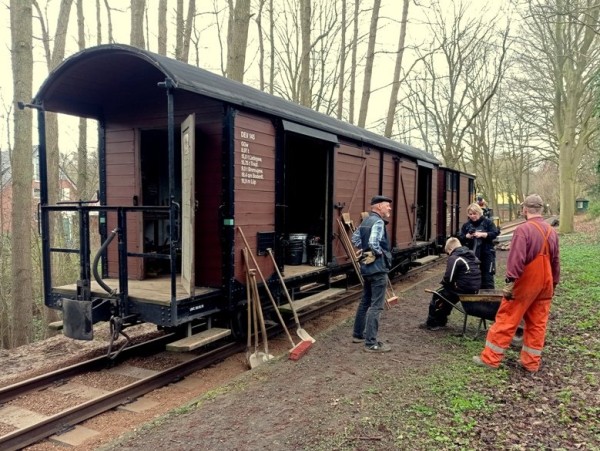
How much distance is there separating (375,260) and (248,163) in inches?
77.9

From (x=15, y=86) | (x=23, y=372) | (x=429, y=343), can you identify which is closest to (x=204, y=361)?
(x=23, y=372)

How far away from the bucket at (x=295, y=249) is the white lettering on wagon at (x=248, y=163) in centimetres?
230

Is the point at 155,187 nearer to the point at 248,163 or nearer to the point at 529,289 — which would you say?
the point at 248,163

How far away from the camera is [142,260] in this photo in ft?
21.2

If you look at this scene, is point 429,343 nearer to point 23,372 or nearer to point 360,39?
point 23,372

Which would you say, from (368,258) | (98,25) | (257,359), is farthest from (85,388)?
(98,25)

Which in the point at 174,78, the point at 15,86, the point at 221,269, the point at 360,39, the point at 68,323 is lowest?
the point at 68,323

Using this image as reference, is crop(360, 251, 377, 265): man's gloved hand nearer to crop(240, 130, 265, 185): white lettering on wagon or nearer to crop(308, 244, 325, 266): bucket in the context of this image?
crop(240, 130, 265, 185): white lettering on wagon

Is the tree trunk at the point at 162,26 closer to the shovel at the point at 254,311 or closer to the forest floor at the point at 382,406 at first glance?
the shovel at the point at 254,311

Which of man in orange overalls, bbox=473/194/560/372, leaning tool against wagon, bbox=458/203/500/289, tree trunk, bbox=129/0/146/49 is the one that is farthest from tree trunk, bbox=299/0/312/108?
man in orange overalls, bbox=473/194/560/372

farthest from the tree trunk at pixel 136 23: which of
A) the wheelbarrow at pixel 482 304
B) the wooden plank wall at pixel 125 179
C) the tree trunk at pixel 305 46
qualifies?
the wheelbarrow at pixel 482 304

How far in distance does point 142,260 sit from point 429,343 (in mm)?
3992

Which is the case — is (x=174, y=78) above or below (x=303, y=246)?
above

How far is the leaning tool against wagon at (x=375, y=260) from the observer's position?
5.62 meters
